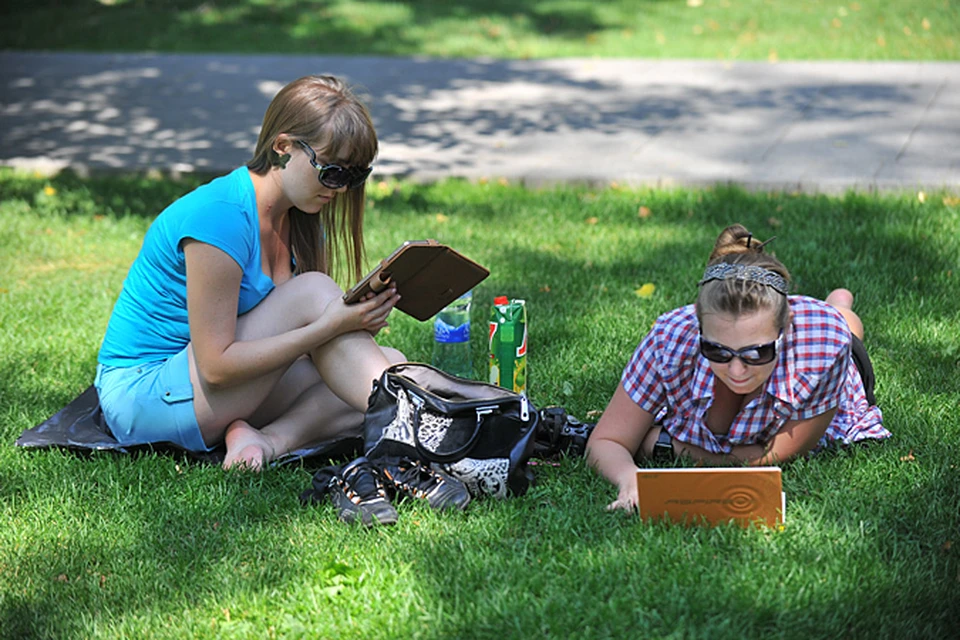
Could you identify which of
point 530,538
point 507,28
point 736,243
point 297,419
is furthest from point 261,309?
A: point 507,28

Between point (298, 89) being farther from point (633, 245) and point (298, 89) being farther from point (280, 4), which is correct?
point (280, 4)

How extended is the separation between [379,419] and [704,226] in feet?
11.1

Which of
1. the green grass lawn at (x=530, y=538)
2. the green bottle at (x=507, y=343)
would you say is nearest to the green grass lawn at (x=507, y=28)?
the green grass lawn at (x=530, y=538)

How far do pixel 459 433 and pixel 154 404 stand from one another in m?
1.16

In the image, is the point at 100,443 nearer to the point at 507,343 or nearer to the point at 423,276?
the point at 423,276

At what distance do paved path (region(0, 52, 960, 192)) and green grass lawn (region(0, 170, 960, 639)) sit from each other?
7.69ft

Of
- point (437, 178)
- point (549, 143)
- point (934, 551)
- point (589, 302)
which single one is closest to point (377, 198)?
point (437, 178)

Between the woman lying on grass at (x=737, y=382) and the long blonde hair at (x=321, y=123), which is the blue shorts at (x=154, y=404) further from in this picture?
the woman lying on grass at (x=737, y=382)

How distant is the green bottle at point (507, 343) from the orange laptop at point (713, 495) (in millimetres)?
1205

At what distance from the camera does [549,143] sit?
28.4 ft

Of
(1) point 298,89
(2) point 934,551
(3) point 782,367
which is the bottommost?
(2) point 934,551

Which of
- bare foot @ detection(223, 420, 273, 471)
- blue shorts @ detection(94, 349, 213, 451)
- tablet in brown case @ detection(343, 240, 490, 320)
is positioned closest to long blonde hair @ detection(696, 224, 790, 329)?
tablet in brown case @ detection(343, 240, 490, 320)

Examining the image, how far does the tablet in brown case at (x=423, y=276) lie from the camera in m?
3.66

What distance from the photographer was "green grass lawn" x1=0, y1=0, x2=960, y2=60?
40.3ft
